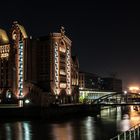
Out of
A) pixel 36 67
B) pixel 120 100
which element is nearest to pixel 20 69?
pixel 36 67

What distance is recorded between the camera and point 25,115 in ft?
314

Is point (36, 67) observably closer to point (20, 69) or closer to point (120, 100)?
point (20, 69)

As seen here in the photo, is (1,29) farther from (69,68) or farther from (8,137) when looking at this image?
(8,137)

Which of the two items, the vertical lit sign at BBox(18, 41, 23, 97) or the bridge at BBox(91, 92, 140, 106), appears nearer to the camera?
the vertical lit sign at BBox(18, 41, 23, 97)

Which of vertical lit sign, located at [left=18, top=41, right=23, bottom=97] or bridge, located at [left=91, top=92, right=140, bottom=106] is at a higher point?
vertical lit sign, located at [left=18, top=41, right=23, bottom=97]

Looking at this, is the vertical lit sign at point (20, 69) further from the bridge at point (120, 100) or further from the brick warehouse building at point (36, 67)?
the bridge at point (120, 100)

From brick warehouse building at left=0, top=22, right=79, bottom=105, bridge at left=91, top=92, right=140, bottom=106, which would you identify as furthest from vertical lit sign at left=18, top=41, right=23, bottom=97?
bridge at left=91, top=92, right=140, bottom=106

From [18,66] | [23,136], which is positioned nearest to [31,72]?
[18,66]

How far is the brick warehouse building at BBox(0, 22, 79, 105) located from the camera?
11994cm

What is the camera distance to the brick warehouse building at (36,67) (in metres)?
120

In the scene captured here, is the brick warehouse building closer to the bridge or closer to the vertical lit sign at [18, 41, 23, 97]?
the vertical lit sign at [18, 41, 23, 97]

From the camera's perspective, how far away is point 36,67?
128 m

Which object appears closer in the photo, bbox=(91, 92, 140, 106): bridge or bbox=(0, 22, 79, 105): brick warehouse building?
bbox=(0, 22, 79, 105): brick warehouse building

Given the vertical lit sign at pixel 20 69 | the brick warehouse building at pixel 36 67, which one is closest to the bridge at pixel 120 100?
the brick warehouse building at pixel 36 67
